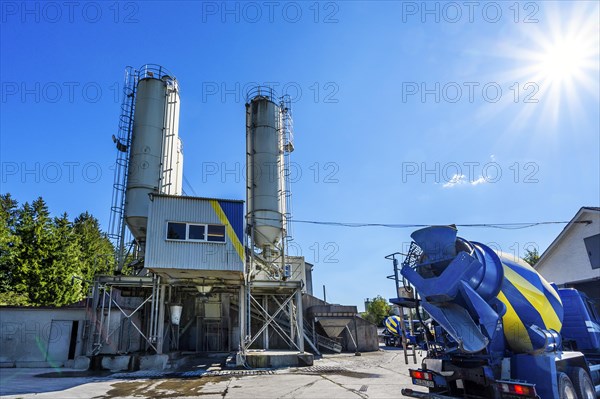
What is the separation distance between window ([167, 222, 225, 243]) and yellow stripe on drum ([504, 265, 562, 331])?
1140cm

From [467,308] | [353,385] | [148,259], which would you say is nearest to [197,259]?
[148,259]

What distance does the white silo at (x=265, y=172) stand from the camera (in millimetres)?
20203

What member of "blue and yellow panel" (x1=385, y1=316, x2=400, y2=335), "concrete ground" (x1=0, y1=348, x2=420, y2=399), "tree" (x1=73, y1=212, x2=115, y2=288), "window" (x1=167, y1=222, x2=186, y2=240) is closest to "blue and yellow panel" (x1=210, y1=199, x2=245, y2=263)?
"window" (x1=167, y1=222, x2=186, y2=240)

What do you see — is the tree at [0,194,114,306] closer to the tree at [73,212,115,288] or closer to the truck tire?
the tree at [73,212,115,288]

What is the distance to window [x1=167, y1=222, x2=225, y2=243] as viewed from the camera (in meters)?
15.1

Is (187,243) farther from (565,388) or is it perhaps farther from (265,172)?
(565,388)

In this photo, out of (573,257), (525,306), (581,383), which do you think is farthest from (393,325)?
(525,306)

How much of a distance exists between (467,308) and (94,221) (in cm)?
5894

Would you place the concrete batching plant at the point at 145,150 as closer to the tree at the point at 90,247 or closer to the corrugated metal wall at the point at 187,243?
the corrugated metal wall at the point at 187,243

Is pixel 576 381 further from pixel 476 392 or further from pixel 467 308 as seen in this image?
pixel 467 308

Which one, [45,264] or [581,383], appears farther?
[45,264]

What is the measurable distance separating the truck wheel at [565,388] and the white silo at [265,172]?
14.8 meters

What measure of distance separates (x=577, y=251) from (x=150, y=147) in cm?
2116

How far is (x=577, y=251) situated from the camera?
1627 cm
